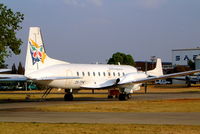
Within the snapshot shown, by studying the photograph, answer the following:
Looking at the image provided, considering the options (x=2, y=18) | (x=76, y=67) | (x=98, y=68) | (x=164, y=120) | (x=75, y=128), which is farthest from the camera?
(x=98, y=68)

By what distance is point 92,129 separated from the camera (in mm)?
16312

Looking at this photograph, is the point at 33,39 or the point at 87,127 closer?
the point at 87,127

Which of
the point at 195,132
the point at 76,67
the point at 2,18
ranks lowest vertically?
the point at 195,132

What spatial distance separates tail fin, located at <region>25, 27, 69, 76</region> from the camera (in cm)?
3434

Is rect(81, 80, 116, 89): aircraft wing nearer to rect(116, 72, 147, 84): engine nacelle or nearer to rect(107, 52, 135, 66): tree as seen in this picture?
rect(116, 72, 147, 84): engine nacelle

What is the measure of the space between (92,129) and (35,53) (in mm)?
19500

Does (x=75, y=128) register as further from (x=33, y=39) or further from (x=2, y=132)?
(x=33, y=39)

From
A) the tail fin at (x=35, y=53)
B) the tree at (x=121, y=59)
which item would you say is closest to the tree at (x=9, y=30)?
the tail fin at (x=35, y=53)

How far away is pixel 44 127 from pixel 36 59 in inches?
728

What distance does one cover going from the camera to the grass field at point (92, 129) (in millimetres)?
15586

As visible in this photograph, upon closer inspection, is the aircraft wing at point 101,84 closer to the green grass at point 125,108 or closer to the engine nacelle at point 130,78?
the engine nacelle at point 130,78

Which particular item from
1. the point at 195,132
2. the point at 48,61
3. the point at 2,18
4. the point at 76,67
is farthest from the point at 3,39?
the point at 195,132

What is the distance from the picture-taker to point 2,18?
32.1m

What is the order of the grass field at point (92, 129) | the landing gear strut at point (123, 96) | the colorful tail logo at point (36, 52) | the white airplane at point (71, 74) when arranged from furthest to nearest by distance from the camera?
1. the landing gear strut at point (123, 96)
2. the colorful tail logo at point (36, 52)
3. the white airplane at point (71, 74)
4. the grass field at point (92, 129)
